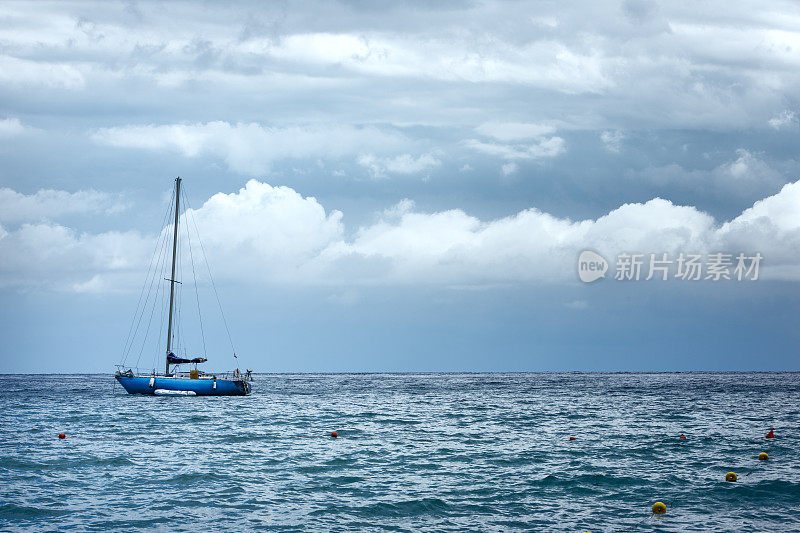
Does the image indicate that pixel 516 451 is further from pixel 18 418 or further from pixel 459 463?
pixel 18 418

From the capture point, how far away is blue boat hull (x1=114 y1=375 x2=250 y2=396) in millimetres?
94688

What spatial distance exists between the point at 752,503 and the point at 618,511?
572 cm

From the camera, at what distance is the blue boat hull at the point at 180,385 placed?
3728 inches

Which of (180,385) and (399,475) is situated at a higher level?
(399,475)

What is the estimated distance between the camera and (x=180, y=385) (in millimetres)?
94375

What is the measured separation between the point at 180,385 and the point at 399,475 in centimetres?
6410

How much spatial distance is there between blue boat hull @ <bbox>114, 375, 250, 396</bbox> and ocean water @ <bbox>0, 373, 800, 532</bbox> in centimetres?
2835

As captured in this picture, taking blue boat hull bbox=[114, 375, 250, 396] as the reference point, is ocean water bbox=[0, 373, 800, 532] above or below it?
above

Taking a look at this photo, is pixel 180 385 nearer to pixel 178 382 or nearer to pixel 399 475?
pixel 178 382

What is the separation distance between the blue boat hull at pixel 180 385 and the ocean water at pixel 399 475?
2835 centimetres

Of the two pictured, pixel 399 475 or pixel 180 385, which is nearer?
pixel 399 475

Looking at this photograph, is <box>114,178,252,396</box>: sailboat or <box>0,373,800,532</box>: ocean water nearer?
<box>0,373,800,532</box>: ocean water

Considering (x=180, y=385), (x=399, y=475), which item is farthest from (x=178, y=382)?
(x=399, y=475)

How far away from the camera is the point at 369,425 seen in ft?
207
